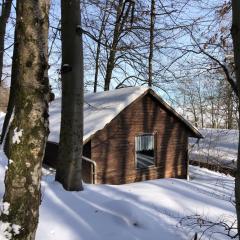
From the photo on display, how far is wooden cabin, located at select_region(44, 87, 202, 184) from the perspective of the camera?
648 inches

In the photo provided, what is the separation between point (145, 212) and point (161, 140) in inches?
487

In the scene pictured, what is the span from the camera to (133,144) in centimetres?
1795

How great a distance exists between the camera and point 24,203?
3799mm

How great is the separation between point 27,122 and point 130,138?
1413 centimetres

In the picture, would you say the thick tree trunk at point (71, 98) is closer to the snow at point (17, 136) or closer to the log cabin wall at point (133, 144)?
the snow at point (17, 136)

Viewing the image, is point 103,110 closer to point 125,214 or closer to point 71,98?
point 71,98

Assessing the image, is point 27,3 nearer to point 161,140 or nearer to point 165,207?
point 165,207

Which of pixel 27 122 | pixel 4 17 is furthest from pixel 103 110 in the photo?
pixel 27 122

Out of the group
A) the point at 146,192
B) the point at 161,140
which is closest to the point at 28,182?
the point at 146,192

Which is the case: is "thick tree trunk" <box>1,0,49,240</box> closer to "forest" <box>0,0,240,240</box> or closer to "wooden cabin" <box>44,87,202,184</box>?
"forest" <box>0,0,240,240</box>

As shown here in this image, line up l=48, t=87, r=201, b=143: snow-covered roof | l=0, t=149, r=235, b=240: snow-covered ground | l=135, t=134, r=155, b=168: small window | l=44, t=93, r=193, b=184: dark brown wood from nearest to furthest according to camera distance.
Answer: l=0, t=149, r=235, b=240: snow-covered ground < l=48, t=87, r=201, b=143: snow-covered roof < l=44, t=93, r=193, b=184: dark brown wood < l=135, t=134, r=155, b=168: small window

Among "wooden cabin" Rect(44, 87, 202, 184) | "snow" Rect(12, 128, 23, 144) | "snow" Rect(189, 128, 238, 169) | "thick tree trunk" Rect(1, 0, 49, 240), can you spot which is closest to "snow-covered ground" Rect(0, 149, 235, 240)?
"thick tree trunk" Rect(1, 0, 49, 240)

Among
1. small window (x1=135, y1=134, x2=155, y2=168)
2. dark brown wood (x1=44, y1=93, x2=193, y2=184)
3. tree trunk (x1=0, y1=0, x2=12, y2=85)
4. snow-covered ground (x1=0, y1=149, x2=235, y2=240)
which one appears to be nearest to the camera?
snow-covered ground (x1=0, y1=149, x2=235, y2=240)

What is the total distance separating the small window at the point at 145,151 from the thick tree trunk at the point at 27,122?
14.5 m
